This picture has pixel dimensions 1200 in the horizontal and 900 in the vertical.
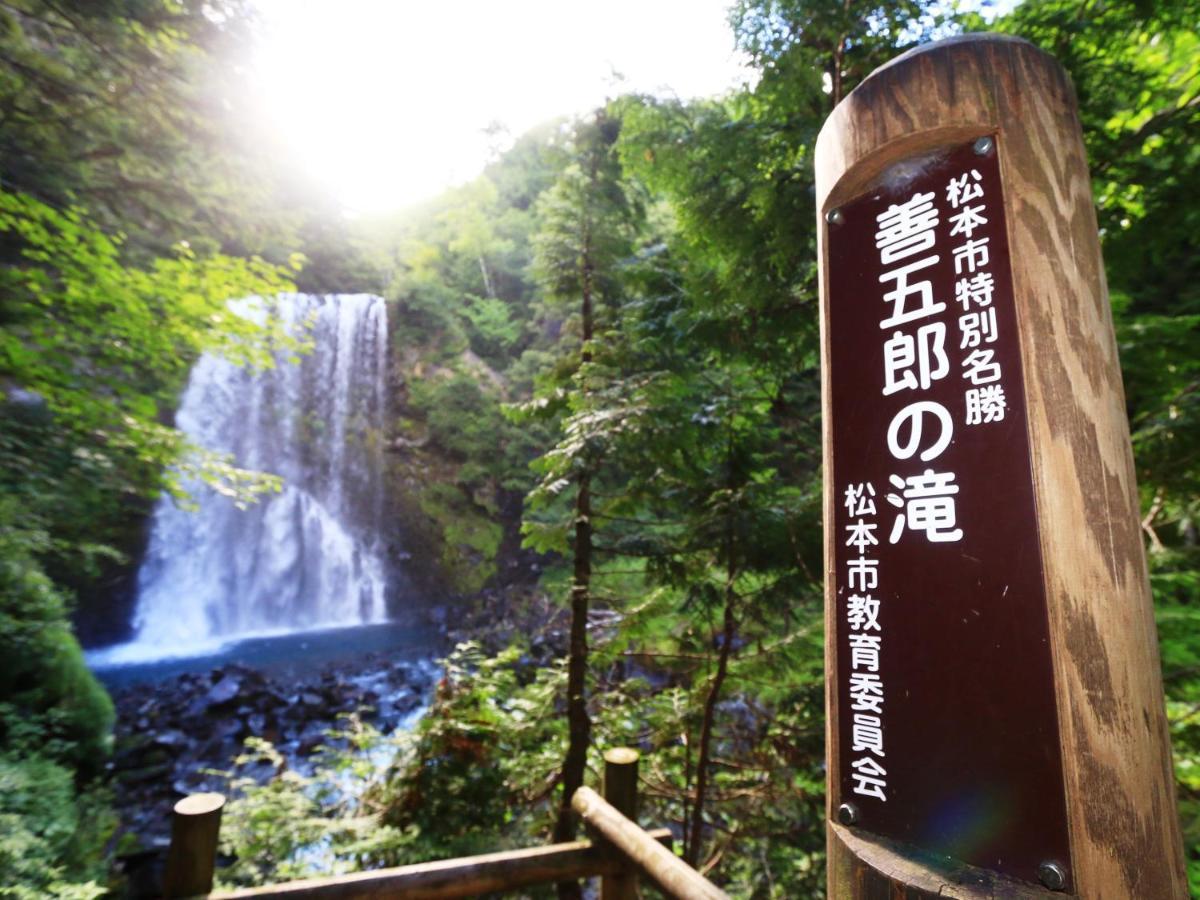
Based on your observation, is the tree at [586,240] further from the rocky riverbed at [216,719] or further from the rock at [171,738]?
the rock at [171,738]

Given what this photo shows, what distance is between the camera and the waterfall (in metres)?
13.0

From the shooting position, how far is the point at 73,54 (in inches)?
164

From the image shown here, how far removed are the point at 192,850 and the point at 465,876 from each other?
1.07 meters

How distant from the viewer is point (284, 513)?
15156mm

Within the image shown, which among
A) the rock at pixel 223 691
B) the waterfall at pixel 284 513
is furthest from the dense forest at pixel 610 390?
the waterfall at pixel 284 513

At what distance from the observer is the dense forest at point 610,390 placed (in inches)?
94.8

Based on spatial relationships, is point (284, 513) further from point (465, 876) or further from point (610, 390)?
point (465, 876)

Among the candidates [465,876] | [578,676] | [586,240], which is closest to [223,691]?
[578,676]

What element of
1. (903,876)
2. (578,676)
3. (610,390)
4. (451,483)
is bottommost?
(578,676)

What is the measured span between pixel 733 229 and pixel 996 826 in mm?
2688

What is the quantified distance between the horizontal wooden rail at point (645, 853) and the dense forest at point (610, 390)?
35.7 inches

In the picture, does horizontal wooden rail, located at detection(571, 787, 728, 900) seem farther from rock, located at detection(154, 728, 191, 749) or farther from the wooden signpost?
rock, located at detection(154, 728, 191, 749)

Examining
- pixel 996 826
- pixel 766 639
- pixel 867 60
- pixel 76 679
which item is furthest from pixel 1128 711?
pixel 76 679

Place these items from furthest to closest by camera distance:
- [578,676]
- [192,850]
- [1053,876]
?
[578,676] < [192,850] < [1053,876]
